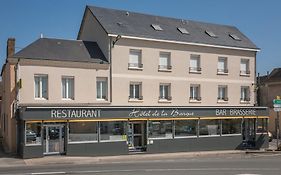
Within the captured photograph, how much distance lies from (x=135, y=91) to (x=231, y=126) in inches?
342

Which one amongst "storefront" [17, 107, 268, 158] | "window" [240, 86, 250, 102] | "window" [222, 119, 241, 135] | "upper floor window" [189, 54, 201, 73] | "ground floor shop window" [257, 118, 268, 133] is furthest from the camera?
"window" [240, 86, 250, 102]

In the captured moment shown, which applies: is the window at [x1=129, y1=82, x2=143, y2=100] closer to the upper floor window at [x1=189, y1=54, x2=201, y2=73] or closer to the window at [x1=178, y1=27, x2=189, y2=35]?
the upper floor window at [x1=189, y1=54, x2=201, y2=73]

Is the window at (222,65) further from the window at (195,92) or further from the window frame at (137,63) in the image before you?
the window frame at (137,63)

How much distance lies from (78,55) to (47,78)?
2.94 m

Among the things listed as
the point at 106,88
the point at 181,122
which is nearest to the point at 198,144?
the point at 181,122

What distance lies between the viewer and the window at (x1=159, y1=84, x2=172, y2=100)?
1191 inches

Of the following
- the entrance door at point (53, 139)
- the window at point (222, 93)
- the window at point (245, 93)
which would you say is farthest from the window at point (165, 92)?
the entrance door at point (53, 139)

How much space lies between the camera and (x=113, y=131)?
89.4ft

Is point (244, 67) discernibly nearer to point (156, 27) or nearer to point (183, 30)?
point (183, 30)

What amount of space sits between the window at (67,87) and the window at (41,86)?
1179 millimetres

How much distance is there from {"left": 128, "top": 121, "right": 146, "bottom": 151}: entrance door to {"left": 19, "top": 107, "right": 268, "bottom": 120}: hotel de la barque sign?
105cm

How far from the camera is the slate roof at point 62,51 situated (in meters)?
25.9

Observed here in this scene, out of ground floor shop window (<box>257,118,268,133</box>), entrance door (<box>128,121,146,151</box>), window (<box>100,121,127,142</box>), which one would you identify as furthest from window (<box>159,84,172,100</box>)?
ground floor shop window (<box>257,118,268,133</box>)

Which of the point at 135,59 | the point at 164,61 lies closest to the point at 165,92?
the point at 164,61
